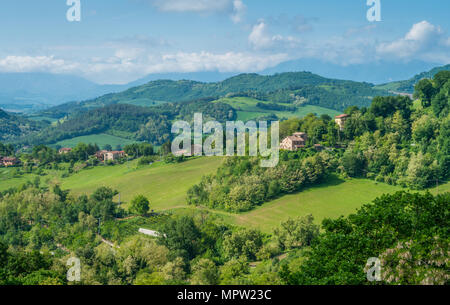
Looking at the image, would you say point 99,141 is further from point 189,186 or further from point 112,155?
point 189,186

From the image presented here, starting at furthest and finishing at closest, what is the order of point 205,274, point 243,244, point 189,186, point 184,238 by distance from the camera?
point 189,186
point 184,238
point 243,244
point 205,274

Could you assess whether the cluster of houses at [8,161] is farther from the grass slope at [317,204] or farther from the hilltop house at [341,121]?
the hilltop house at [341,121]

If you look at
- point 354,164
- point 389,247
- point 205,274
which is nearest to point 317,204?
point 354,164

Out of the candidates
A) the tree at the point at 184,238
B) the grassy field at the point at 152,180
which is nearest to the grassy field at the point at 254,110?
the grassy field at the point at 152,180

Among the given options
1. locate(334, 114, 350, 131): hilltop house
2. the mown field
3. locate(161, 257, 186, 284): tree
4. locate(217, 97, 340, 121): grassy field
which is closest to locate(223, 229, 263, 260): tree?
the mown field

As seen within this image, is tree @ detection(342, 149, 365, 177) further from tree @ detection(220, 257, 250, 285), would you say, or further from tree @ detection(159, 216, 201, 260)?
tree @ detection(220, 257, 250, 285)

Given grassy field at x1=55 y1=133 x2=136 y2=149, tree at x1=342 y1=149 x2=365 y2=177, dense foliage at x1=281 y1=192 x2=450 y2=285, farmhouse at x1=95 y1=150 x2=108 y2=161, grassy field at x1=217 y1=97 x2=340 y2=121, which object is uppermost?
grassy field at x1=217 y1=97 x2=340 y2=121

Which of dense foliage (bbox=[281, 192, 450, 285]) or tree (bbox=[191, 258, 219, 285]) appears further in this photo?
tree (bbox=[191, 258, 219, 285])
